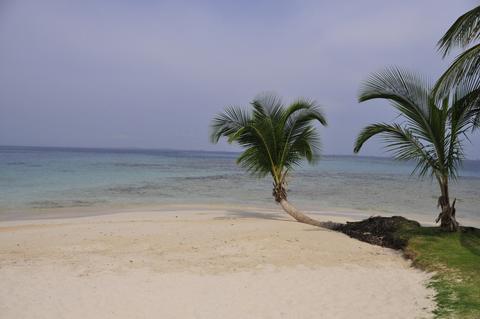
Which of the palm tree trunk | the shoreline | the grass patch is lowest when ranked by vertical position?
the shoreline

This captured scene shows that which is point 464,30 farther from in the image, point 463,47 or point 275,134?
point 275,134

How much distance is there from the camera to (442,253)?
6.55 metres

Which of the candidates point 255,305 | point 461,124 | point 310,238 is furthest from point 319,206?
point 255,305

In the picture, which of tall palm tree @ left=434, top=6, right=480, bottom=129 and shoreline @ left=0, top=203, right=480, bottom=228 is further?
shoreline @ left=0, top=203, right=480, bottom=228

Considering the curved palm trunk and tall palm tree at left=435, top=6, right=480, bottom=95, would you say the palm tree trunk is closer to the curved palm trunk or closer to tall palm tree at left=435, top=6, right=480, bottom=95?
the curved palm trunk

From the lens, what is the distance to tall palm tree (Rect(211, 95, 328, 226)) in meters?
11.7

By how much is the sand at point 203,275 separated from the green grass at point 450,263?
0.20 meters

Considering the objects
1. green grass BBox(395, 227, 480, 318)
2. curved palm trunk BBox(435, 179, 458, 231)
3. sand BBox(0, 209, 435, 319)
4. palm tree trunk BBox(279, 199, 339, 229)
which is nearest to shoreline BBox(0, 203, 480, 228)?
palm tree trunk BBox(279, 199, 339, 229)

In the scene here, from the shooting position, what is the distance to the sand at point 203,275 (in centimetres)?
468

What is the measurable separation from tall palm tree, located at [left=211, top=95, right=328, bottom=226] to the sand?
2.70 meters

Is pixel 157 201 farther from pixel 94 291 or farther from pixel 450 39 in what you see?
pixel 450 39

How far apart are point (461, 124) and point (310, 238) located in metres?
3.82

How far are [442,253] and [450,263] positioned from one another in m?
0.54

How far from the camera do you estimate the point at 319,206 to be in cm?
1703
